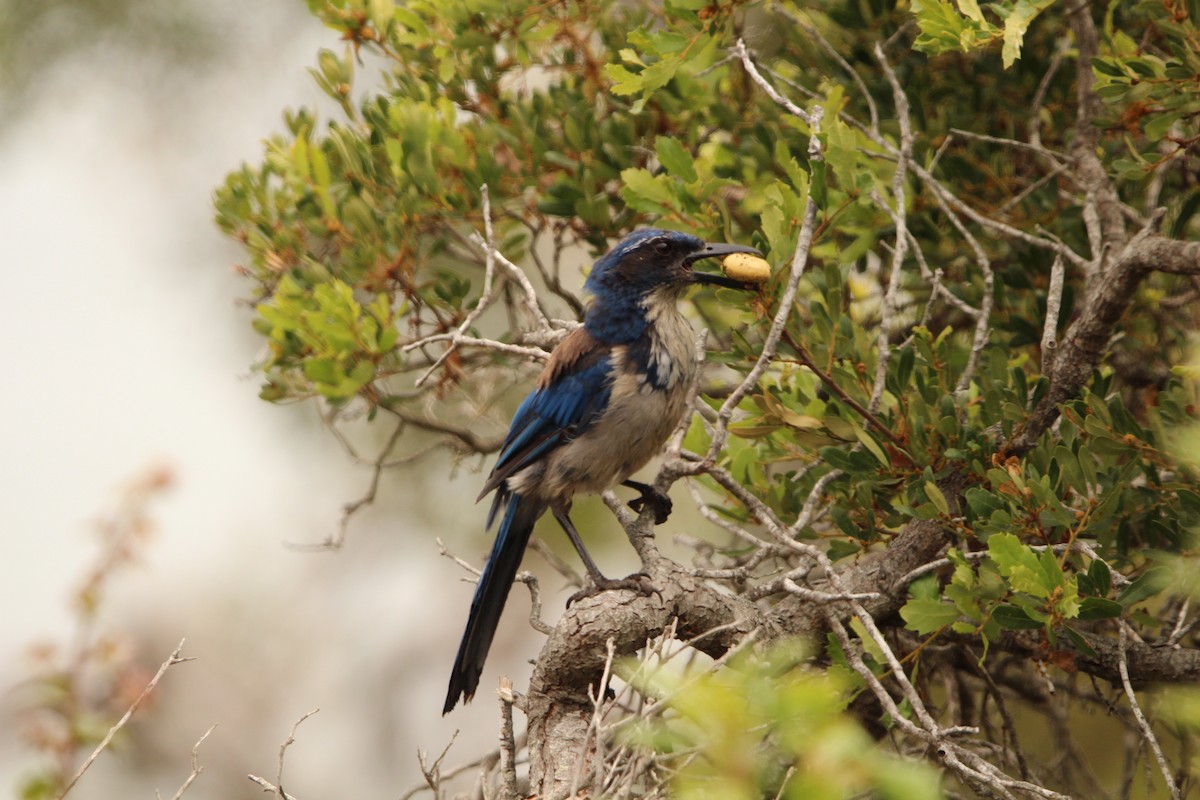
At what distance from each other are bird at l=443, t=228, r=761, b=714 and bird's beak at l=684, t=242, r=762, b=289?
0.01 m

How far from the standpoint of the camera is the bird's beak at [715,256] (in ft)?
13.5

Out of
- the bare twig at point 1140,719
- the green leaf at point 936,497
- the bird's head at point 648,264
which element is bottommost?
the bare twig at point 1140,719

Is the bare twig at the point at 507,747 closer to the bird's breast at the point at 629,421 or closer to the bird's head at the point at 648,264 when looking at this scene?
the bird's breast at the point at 629,421

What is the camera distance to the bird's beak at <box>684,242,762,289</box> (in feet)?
13.5

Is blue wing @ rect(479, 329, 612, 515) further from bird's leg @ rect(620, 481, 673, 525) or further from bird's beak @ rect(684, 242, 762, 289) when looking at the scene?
bird's beak @ rect(684, 242, 762, 289)

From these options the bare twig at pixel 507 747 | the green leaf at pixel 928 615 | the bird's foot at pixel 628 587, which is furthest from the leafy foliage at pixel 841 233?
the bare twig at pixel 507 747

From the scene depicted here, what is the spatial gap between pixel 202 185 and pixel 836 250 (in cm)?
554

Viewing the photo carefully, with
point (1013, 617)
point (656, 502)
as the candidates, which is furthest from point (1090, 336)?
point (656, 502)

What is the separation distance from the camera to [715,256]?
4.39m

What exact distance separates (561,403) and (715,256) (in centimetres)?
77

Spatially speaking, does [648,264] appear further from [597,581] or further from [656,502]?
[597,581]

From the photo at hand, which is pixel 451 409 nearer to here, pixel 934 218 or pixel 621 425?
pixel 621 425

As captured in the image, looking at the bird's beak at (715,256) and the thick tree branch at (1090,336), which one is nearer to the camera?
the thick tree branch at (1090,336)

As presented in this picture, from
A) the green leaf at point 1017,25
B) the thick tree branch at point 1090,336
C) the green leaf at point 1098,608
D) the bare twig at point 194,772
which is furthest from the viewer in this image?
the thick tree branch at point 1090,336
